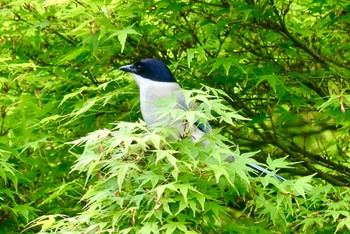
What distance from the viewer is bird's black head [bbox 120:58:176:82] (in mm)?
3270

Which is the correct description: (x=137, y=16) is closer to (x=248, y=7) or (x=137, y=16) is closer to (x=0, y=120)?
(x=248, y=7)

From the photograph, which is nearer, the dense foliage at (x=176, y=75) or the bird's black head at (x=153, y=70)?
the dense foliage at (x=176, y=75)

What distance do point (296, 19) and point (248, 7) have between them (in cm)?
100

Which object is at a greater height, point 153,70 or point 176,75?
point 153,70

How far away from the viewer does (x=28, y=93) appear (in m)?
3.76

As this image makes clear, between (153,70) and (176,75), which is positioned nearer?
(153,70)

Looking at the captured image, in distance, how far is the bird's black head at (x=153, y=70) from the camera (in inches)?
129

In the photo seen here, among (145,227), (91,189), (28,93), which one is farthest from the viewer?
(28,93)

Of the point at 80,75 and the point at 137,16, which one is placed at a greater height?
the point at 137,16

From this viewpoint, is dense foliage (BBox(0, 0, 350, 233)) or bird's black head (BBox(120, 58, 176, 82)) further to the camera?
bird's black head (BBox(120, 58, 176, 82))

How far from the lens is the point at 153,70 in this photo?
10.8 ft

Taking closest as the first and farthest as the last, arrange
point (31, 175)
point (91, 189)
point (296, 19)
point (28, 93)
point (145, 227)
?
point (145, 227), point (91, 189), point (31, 175), point (28, 93), point (296, 19)

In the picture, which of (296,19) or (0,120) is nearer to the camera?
(0,120)

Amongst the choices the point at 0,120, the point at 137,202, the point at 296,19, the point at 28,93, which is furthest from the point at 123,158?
the point at 296,19
